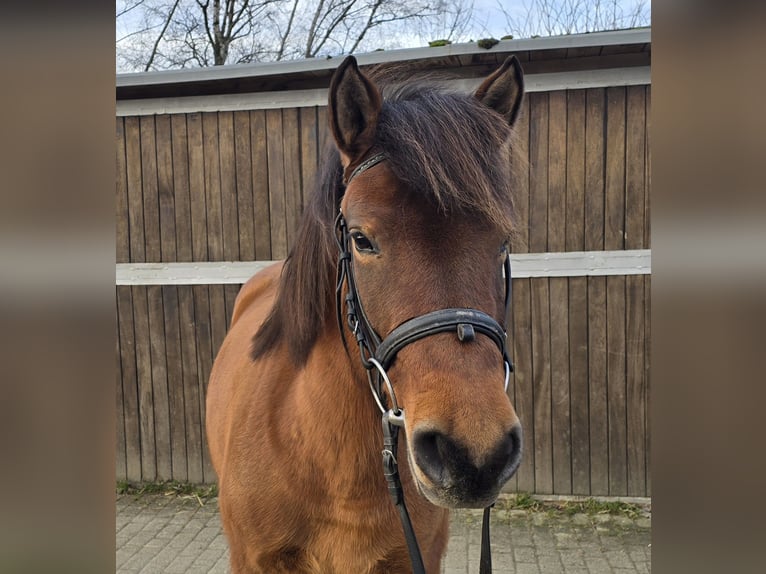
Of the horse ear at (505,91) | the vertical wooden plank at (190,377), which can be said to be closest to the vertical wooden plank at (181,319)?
the vertical wooden plank at (190,377)

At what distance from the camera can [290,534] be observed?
165 cm

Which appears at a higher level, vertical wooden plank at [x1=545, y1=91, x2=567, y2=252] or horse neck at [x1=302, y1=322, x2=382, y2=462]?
vertical wooden plank at [x1=545, y1=91, x2=567, y2=252]

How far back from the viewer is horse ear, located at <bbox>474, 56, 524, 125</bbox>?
61.5 inches

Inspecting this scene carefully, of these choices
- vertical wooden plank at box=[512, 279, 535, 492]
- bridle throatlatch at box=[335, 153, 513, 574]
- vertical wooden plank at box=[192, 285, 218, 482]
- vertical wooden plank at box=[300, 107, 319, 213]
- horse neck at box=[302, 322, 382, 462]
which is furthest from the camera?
vertical wooden plank at box=[192, 285, 218, 482]

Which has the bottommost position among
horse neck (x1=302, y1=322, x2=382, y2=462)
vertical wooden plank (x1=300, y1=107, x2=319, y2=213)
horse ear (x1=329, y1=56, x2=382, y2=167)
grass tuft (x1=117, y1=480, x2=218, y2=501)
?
grass tuft (x1=117, y1=480, x2=218, y2=501)

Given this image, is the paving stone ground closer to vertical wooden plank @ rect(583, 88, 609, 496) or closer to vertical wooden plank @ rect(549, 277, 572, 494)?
vertical wooden plank @ rect(549, 277, 572, 494)

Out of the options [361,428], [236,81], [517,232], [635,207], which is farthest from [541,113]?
[361,428]

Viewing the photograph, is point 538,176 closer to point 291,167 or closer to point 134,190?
point 291,167

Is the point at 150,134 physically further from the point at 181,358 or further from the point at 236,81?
the point at 181,358

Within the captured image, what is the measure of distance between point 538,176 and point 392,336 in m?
3.18

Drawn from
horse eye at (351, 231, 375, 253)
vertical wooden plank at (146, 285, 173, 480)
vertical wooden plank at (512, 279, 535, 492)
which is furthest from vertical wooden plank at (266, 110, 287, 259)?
horse eye at (351, 231, 375, 253)

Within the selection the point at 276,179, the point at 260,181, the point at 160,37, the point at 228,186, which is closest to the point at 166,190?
the point at 228,186

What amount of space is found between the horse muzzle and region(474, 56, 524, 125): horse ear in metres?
0.98
